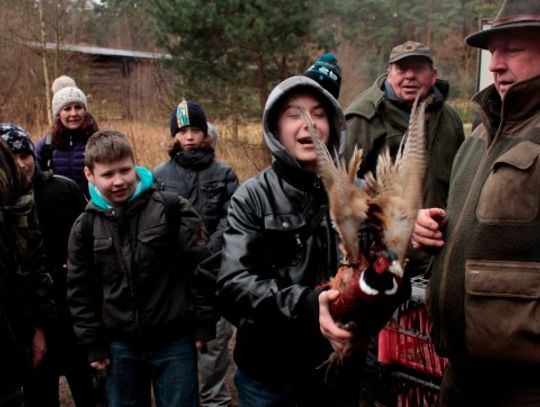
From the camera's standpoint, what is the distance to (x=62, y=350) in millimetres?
3787

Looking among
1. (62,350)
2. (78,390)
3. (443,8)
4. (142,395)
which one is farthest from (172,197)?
(443,8)

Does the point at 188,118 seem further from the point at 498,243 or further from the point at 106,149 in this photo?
the point at 498,243

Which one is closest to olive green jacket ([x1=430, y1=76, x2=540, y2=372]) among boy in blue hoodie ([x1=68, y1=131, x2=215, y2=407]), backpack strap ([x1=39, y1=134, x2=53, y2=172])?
boy in blue hoodie ([x1=68, y1=131, x2=215, y2=407])

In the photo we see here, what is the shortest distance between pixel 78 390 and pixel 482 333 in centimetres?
288

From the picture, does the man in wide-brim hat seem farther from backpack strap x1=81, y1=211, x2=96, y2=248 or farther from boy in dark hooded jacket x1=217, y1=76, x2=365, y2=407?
backpack strap x1=81, y1=211, x2=96, y2=248

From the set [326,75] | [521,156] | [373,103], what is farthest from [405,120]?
[521,156]

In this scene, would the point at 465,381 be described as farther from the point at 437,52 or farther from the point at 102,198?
the point at 437,52

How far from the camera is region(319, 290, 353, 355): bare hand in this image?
6.07 ft

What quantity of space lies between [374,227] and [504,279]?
0.66 metres

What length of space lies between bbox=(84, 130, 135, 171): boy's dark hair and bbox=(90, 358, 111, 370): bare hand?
1080mm

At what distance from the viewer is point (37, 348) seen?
2.93m

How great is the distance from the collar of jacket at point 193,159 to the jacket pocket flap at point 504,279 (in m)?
2.75

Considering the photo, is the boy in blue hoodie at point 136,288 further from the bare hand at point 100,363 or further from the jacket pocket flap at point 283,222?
the jacket pocket flap at point 283,222

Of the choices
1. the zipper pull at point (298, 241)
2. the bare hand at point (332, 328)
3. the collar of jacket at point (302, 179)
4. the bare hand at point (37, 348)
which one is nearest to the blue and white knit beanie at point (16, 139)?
the bare hand at point (37, 348)
